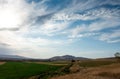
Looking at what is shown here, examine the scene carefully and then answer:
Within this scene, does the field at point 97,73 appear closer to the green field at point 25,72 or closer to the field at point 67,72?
the field at point 67,72

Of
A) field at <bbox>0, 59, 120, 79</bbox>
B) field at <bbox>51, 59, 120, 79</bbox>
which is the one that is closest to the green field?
field at <bbox>0, 59, 120, 79</bbox>

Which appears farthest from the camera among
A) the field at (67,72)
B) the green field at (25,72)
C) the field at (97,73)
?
the green field at (25,72)

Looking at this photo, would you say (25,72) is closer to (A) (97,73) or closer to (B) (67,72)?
(B) (67,72)

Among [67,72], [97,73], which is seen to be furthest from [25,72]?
[97,73]

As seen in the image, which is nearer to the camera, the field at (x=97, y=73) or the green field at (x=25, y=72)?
the field at (x=97, y=73)

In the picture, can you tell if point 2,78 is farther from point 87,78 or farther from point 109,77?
point 109,77

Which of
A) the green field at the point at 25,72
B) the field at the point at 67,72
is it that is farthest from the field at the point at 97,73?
the green field at the point at 25,72

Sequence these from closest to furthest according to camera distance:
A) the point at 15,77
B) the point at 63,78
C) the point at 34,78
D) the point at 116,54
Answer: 1. the point at 63,78
2. the point at 34,78
3. the point at 15,77
4. the point at 116,54

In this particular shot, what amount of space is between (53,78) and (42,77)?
3.66 metres

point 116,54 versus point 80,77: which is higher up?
point 116,54

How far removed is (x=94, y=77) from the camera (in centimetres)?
3966

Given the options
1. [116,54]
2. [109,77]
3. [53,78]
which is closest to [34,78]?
[53,78]

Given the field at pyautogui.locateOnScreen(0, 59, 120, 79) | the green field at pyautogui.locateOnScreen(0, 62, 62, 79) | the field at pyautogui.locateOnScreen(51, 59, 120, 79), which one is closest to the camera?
the field at pyautogui.locateOnScreen(51, 59, 120, 79)

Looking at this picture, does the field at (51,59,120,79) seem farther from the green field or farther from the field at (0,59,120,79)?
the green field
